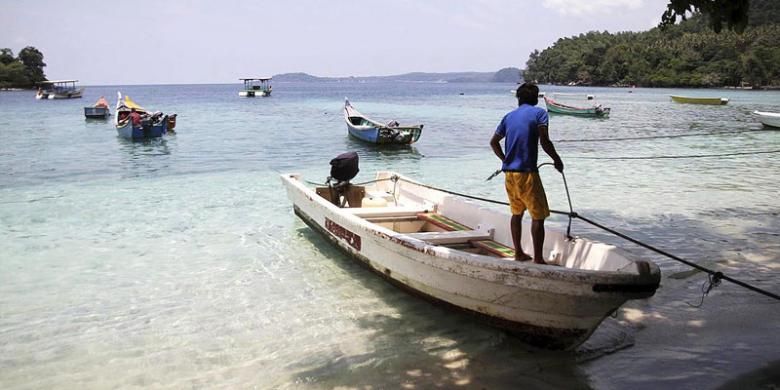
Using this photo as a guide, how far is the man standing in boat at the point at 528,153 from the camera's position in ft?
17.6

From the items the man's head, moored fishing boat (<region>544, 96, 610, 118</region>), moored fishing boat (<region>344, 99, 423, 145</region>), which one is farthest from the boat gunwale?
moored fishing boat (<region>544, 96, 610, 118</region>)

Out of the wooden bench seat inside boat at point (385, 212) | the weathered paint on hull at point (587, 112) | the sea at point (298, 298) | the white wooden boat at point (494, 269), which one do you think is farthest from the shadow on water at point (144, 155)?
the weathered paint on hull at point (587, 112)

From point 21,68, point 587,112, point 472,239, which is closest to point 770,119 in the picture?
point 587,112

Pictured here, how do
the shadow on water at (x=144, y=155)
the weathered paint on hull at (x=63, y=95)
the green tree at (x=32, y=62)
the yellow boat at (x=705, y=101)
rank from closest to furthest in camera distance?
the shadow on water at (x=144, y=155) < the yellow boat at (x=705, y=101) < the weathered paint on hull at (x=63, y=95) < the green tree at (x=32, y=62)

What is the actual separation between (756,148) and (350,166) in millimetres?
19273

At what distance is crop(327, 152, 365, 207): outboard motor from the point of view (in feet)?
30.6

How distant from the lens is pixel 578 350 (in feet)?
18.1

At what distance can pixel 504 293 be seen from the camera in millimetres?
5230

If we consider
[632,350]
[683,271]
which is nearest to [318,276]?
[632,350]

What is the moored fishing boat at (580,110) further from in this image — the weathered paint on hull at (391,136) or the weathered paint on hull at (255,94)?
the weathered paint on hull at (255,94)

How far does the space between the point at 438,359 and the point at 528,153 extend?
6.71 feet

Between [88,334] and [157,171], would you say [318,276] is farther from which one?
[157,171]

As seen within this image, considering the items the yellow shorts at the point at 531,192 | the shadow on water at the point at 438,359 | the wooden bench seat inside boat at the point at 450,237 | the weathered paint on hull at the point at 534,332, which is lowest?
the shadow on water at the point at 438,359

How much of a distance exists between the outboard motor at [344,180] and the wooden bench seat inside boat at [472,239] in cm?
158
